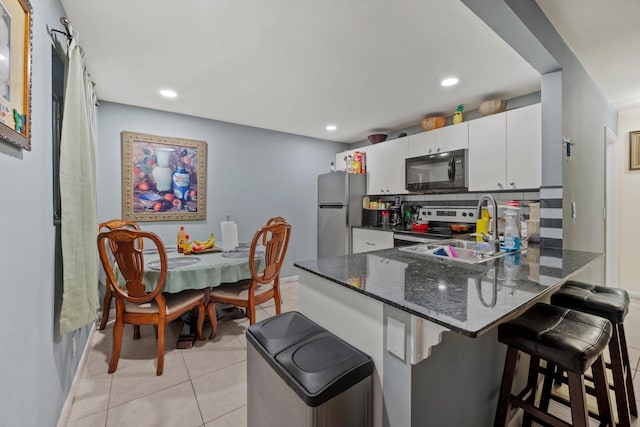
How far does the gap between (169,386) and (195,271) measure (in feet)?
2.47

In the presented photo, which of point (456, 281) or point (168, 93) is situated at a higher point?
point (168, 93)

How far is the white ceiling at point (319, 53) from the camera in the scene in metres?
1.58

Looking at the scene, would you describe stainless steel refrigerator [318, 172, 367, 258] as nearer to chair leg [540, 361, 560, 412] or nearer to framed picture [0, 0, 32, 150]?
chair leg [540, 361, 560, 412]

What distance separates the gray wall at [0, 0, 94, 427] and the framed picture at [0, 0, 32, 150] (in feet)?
0.22

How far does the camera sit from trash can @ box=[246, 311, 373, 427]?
2.83 feet

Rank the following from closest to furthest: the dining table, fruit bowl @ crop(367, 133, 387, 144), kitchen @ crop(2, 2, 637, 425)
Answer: kitchen @ crop(2, 2, 637, 425) → the dining table → fruit bowl @ crop(367, 133, 387, 144)

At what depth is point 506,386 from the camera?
1231 millimetres

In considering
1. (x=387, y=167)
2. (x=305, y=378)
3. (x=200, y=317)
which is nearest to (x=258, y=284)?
(x=200, y=317)

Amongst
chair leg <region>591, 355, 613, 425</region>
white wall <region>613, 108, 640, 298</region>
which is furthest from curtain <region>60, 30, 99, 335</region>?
white wall <region>613, 108, 640, 298</region>

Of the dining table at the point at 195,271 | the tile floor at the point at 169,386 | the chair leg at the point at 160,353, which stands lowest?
the tile floor at the point at 169,386

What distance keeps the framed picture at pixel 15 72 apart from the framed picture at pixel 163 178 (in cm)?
224

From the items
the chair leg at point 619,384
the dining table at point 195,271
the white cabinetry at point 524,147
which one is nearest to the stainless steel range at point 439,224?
the white cabinetry at point 524,147

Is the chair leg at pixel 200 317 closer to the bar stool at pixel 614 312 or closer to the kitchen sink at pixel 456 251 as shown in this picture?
the kitchen sink at pixel 456 251

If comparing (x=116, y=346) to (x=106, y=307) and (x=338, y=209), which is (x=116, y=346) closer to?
(x=106, y=307)
